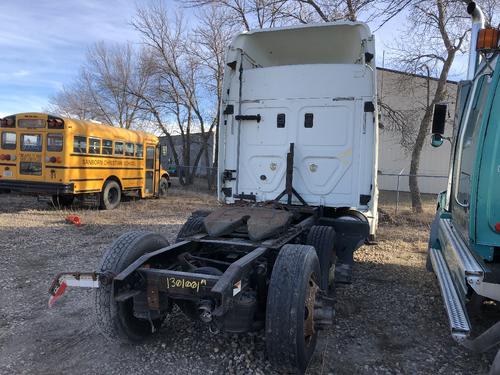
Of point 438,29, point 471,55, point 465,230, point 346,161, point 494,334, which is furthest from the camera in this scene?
point 438,29

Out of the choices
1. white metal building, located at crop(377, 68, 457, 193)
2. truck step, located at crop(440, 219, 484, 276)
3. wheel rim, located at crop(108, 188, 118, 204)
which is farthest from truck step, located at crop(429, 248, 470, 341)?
white metal building, located at crop(377, 68, 457, 193)

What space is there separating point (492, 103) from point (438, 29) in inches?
451

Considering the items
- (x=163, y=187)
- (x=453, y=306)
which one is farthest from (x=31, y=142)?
(x=453, y=306)

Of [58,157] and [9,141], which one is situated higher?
[9,141]

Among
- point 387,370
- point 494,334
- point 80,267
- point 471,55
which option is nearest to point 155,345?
point 387,370

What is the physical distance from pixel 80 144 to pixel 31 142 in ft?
4.40

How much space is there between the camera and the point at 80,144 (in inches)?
Result: 480

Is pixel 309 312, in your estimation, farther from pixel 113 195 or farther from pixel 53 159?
pixel 113 195

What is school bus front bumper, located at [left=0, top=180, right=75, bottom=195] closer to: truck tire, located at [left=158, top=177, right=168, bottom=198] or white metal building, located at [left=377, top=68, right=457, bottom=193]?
truck tire, located at [left=158, top=177, right=168, bottom=198]

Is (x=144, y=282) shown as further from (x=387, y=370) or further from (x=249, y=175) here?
(x=249, y=175)

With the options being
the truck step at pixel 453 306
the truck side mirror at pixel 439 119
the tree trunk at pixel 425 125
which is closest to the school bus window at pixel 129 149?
the tree trunk at pixel 425 125

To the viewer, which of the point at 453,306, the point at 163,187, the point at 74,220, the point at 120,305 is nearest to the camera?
the point at 453,306

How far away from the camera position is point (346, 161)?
578 centimetres

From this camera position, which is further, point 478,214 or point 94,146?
point 94,146
